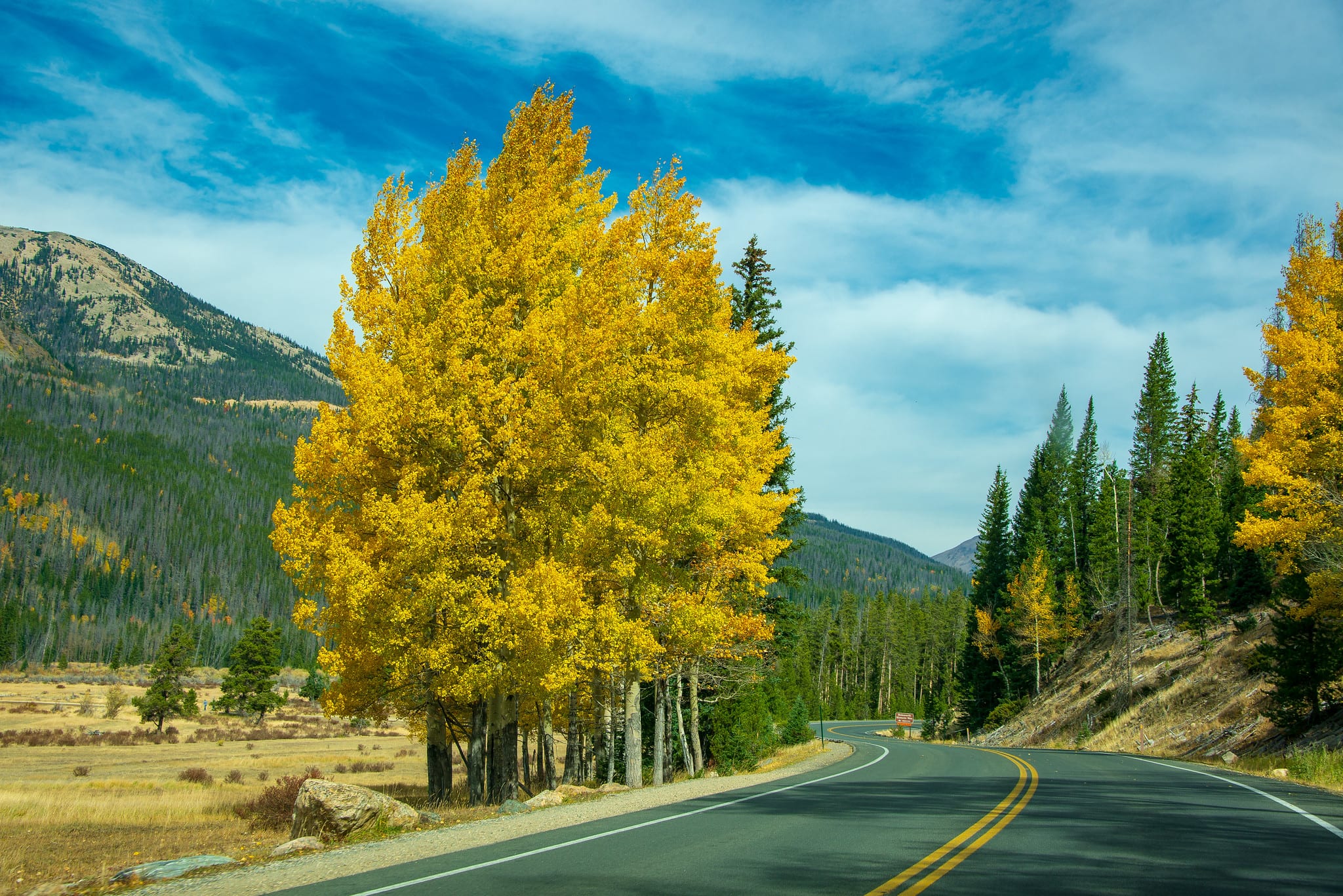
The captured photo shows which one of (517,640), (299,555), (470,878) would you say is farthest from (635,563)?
(470,878)

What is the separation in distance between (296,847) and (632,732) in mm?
8955

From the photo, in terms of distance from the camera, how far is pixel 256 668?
69.4 metres

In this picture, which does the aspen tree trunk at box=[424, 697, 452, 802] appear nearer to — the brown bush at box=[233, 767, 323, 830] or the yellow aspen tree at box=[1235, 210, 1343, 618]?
the brown bush at box=[233, 767, 323, 830]

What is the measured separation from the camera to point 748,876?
7.09m

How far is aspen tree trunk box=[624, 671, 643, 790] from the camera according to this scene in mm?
17938

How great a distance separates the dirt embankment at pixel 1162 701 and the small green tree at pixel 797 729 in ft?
46.3

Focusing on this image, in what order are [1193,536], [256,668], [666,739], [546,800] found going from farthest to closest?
[256,668] → [1193,536] → [666,739] → [546,800]

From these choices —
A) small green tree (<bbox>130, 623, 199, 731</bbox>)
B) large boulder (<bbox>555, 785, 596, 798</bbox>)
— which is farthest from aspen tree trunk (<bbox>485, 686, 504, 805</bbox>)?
Answer: small green tree (<bbox>130, 623, 199, 731</bbox>)

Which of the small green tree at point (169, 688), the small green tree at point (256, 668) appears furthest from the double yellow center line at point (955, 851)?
the small green tree at point (256, 668)

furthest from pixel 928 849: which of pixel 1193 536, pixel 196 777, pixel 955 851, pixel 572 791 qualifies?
pixel 1193 536

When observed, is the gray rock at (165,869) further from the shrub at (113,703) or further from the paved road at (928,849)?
the shrub at (113,703)

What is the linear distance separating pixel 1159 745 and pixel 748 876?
119 ft

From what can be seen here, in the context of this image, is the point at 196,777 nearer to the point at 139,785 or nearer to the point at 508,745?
the point at 139,785

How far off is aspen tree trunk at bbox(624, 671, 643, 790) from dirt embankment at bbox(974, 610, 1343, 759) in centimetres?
1825
